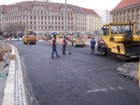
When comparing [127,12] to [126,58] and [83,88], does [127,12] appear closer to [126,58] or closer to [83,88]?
[126,58]

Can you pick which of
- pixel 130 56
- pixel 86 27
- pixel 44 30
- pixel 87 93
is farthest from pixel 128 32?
pixel 86 27

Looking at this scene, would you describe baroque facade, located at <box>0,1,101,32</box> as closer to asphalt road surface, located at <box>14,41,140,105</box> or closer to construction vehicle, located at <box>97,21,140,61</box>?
construction vehicle, located at <box>97,21,140,61</box>

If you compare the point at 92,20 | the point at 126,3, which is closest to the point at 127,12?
the point at 126,3

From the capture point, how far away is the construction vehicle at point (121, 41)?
16.3m

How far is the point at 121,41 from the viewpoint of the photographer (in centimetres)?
1655

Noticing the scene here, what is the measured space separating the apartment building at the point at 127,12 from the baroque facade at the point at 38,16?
2977cm

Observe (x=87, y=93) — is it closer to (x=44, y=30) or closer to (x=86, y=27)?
(x=44, y=30)

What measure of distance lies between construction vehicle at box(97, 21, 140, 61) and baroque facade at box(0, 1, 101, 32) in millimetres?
91618

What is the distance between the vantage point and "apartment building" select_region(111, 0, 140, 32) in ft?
272

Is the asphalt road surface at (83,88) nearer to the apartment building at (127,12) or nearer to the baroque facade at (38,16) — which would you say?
the apartment building at (127,12)

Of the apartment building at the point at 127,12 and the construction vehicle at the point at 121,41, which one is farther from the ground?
the apartment building at the point at 127,12

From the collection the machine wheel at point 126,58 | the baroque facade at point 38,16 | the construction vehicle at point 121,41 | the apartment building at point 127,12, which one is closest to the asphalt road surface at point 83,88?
the machine wheel at point 126,58

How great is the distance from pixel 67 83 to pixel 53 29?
11009 centimetres

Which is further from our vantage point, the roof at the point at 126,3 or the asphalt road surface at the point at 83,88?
the roof at the point at 126,3
